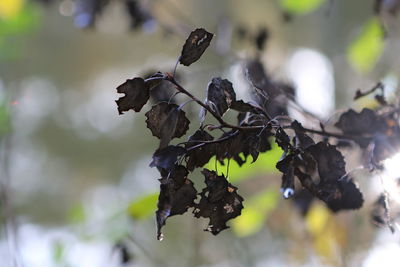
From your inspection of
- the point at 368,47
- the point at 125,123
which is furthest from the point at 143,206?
the point at 125,123

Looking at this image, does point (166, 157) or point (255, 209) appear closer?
point (166, 157)

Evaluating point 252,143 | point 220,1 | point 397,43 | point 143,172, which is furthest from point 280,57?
point 252,143

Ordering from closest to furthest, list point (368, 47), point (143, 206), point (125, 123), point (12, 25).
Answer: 1. point (143, 206)
2. point (368, 47)
3. point (12, 25)
4. point (125, 123)

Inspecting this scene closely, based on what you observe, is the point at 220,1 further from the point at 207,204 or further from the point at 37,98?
the point at 207,204

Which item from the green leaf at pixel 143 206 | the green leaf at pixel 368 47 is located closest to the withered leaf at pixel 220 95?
the green leaf at pixel 143 206

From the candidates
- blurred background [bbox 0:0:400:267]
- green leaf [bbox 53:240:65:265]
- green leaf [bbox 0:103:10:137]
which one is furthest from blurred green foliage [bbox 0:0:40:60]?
green leaf [bbox 53:240:65:265]

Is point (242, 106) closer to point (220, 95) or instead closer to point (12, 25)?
point (220, 95)

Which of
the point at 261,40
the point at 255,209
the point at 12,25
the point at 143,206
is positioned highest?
the point at 12,25
